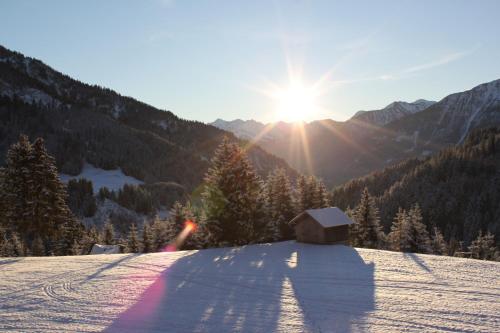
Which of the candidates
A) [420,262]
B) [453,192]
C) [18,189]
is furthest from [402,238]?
[453,192]

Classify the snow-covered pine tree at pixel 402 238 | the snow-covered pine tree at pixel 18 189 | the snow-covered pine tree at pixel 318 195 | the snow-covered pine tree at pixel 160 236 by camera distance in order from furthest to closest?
1. the snow-covered pine tree at pixel 160 236
2. the snow-covered pine tree at pixel 318 195
3. the snow-covered pine tree at pixel 402 238
4. the snow-covered pine tree at pixel 18 189

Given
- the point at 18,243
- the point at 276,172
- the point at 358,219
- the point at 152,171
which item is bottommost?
the point at 18,243

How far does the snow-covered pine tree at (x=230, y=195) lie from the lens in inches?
1470

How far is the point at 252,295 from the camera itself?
18.8m

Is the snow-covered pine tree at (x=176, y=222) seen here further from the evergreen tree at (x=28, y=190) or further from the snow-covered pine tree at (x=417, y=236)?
the snow-covered pine tree at (x=417, y=236)

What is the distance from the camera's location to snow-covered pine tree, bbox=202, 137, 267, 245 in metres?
37.3

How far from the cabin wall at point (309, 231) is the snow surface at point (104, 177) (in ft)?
402

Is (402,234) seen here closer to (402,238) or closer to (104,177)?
(402,238)

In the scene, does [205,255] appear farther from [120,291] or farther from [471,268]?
[471,268]

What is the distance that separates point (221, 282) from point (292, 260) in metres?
8.84

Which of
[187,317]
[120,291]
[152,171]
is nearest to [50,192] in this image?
[120,291]

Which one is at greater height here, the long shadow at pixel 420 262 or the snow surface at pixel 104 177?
the snow surface at pixel 104 177

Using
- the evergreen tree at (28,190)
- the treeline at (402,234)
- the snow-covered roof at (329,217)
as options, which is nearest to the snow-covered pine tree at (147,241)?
the evergreen tree at (28,190)

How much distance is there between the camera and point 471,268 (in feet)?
79.6
